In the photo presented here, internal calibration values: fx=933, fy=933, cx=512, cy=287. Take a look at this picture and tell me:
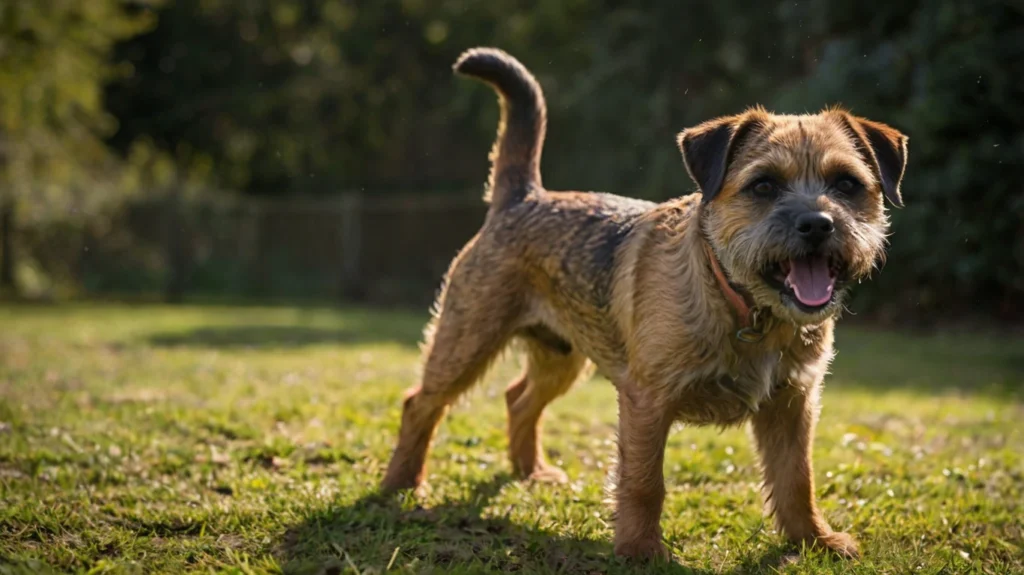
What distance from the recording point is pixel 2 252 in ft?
83.7

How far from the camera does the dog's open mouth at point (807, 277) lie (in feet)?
13.2

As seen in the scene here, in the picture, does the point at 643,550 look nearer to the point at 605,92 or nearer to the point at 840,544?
the point at 840,544

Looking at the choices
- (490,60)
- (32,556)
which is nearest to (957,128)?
(490,60)

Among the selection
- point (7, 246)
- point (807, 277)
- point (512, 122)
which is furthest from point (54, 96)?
point (807, 277)

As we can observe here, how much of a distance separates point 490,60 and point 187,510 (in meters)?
3.21

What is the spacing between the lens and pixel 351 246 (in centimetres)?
2469

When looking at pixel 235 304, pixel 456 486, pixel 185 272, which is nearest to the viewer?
pixel 456 486

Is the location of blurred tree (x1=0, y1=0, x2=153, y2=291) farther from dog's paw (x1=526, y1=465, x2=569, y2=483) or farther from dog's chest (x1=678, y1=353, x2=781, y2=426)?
dog's chest (x1=678, y1=353, x2=781, y2=426)

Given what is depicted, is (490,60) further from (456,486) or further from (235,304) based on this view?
(235,304)

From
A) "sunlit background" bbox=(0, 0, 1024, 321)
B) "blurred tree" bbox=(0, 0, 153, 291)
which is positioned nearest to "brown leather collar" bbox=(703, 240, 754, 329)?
"sunlit background" bbox=(0, 0, 1024, 321)

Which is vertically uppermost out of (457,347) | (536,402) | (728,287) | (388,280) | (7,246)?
(728,287)

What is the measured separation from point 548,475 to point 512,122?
2.26m

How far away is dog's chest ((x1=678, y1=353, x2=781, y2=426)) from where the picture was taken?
4.25 metres

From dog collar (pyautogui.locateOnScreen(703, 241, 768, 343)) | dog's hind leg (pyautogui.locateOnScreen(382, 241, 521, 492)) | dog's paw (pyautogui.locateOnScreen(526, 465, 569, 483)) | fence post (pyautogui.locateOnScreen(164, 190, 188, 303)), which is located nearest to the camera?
dog collar (pyautogui.locateOnScreen(703, 241, 768, 343))
